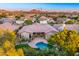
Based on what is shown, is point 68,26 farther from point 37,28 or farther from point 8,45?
point 8,45

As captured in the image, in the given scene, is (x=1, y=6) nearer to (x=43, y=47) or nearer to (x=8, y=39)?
(x=8, y=39)

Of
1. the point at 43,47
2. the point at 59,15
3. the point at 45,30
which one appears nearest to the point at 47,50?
the point at 43,47

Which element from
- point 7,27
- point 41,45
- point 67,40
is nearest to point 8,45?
point 7,27

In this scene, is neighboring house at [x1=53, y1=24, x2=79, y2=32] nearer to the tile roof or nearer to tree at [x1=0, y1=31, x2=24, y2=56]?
the tile roof

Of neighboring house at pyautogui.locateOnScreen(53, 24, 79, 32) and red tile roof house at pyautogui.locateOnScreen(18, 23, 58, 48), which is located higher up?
neighboring house at pyautogui.locateOnScreen(53, 24, 79, 32)

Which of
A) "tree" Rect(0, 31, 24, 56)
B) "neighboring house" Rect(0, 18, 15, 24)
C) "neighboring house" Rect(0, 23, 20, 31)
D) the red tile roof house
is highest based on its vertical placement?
"neighboring house" Rect(0, 18, 15, 24)

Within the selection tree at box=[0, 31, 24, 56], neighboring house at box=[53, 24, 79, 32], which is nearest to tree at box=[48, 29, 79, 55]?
neighboring house at box=[53, 24, 79, 32]
